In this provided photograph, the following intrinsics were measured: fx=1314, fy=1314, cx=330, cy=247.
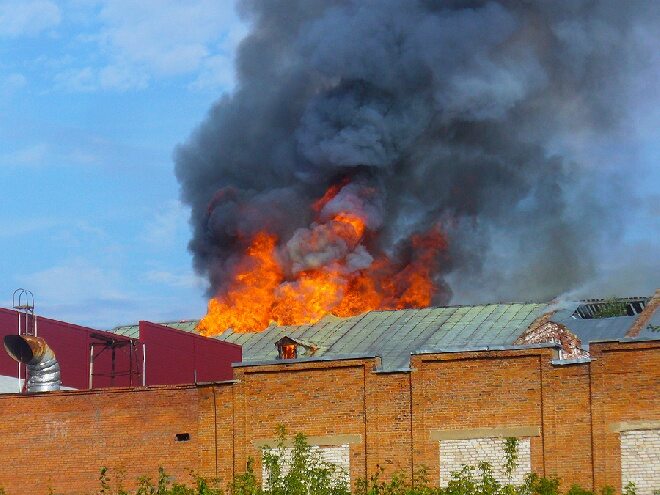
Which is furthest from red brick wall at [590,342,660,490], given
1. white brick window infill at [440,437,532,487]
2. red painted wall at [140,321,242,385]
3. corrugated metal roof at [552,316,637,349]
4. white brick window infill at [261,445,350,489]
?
red painted wall at [140,321,242,385]

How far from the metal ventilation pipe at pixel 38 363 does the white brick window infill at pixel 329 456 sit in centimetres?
698

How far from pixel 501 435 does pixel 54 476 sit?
417 inches

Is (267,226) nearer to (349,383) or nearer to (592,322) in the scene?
(592,322)

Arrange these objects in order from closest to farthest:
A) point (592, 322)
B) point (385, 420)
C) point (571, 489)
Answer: point (571, 489) → point (385, 420) → point (592, 322)

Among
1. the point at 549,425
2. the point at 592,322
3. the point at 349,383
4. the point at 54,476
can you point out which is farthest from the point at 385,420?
the point at 592,322

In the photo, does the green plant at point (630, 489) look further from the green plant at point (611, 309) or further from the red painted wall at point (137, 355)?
the green plant at point (611, 309)

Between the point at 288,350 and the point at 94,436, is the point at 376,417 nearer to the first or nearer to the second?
the point at 94,436

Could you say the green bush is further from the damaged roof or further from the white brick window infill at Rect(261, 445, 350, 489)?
the damaged roof

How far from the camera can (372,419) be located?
28.1 meters

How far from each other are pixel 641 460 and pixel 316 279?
69.5ft

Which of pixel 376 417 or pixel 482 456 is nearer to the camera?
pixel 482 456

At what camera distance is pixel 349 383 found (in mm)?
28531

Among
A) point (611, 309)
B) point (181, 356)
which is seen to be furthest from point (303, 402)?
point (611, 309)

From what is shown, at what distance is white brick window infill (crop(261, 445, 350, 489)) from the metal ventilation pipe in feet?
22.9
